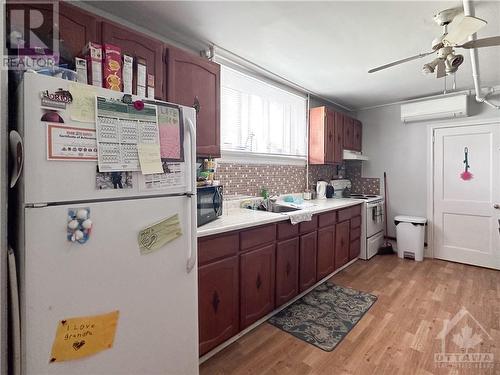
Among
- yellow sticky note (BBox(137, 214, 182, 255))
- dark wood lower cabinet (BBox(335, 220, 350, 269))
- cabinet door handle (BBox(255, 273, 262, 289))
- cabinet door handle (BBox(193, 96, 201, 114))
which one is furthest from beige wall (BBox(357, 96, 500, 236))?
yellow sticky note (BBox(137, 214, 182, 255))

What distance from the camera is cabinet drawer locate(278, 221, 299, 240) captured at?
2219mm

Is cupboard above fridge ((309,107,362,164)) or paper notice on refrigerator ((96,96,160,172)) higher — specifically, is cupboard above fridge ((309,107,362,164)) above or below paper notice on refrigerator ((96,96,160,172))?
above

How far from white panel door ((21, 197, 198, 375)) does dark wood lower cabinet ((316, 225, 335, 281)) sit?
5.81 ft

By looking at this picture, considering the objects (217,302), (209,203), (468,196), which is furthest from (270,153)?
(468,196)

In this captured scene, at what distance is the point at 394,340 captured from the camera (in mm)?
1921

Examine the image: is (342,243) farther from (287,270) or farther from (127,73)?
(127,73)

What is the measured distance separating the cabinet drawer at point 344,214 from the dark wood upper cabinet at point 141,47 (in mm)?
2401

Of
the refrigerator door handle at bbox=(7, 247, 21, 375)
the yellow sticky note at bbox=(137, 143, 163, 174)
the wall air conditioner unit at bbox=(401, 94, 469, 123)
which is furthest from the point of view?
the wall air conditioner unit at bbox=(401, 94, 469, 123)

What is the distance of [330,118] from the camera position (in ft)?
11.9

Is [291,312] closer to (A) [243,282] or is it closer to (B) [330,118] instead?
(A) [243,282]

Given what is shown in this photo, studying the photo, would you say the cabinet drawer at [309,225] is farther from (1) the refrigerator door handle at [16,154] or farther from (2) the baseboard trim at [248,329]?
(1) the refrigerator door handle at [16,154]

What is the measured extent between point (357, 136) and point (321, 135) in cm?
119

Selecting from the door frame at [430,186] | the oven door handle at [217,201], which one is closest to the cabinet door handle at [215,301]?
the oven door handle at [217,201]

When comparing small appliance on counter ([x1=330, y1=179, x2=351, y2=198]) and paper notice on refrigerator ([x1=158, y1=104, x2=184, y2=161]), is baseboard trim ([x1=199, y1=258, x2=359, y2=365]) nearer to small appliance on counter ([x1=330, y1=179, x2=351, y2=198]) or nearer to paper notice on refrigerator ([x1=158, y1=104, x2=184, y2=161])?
paper notice on refrigerator ([x1=158, y1=104, x2=184, y2=161])
